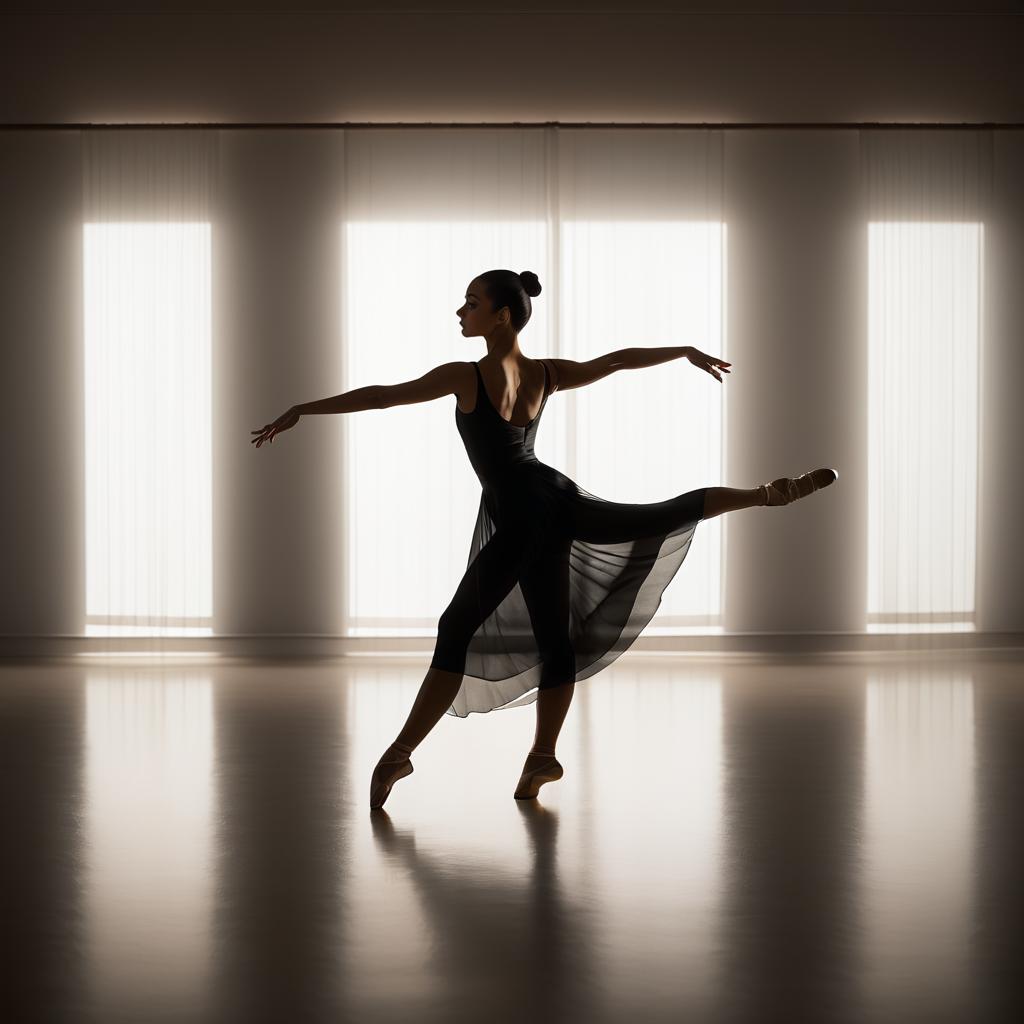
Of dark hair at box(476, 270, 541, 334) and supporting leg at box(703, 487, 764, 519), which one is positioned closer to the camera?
supporting leg at box(703, 487, 764, 519)

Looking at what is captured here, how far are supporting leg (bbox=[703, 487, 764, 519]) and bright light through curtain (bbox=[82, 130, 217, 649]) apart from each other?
11.3ft

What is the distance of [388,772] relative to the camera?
9.76 ft

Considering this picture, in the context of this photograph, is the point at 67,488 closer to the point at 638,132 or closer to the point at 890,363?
the point at 638,132

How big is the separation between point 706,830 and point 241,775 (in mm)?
1431

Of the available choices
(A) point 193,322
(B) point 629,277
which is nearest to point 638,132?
(B) point 629,277

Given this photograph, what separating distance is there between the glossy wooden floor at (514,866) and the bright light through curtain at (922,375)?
4.52 ft

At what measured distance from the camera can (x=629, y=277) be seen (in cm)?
569

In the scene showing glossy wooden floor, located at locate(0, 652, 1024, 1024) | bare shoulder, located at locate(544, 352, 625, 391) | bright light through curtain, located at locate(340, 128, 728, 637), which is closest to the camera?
glossy wooden floor, located at locate(0, 652, 1024, 1024)

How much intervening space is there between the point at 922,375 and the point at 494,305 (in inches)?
134

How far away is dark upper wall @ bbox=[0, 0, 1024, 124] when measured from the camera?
225 inches

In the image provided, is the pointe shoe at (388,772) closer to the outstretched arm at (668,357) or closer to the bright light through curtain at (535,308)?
the outstretched arm at (668,357)

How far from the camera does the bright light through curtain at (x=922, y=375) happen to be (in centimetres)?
573

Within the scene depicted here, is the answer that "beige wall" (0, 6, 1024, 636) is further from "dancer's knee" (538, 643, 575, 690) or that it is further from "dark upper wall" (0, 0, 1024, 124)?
"dancer's knee" (538, 643, 575, 690)

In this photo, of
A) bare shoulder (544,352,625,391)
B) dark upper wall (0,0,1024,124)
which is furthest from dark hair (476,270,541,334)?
dark upper wall (0,0,1024,124)
